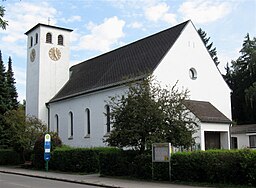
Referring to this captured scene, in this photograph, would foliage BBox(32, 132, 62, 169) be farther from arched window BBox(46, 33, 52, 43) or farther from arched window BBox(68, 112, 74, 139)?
arched window BBox(46, 33, 52, 43)

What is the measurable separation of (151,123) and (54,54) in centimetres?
2761

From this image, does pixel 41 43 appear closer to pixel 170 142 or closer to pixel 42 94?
pixel 42 94

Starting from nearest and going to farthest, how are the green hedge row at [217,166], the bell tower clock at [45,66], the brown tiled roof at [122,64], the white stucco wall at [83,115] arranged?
the green hedge row at [217,166]
the brown tiled roof at [122,64]
the white stucco wall at [83,115]
the bell tower clock at [45,66]

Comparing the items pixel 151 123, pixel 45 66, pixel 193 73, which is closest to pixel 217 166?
pixel 151 123

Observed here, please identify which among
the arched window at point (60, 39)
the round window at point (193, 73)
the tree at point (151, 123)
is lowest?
the tree at point (151, 123)

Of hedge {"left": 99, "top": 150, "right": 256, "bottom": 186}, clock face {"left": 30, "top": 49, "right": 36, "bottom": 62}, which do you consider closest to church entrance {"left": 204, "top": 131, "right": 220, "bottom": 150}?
hedge {"left": 99, "top": 150, "right": 256, "bottom": 186}

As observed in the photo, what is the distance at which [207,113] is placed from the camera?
96.1 ft

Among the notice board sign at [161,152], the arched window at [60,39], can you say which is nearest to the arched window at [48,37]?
the arched window at [60,39]

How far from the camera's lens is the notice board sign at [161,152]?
1834 centimetres

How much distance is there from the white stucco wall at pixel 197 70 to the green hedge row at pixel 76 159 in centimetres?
824

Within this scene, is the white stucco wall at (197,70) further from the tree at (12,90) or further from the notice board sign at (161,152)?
the tree at (12,90)

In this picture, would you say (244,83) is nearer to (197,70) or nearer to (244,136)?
(244,136)

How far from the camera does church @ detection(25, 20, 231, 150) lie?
30.1 meters

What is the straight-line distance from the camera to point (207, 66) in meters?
33.0
